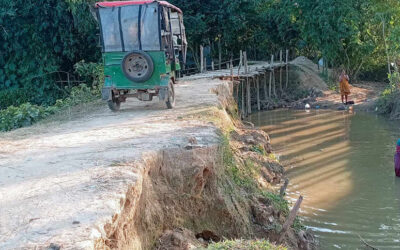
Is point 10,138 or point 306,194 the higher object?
point 10,138

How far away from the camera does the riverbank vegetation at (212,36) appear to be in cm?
1995

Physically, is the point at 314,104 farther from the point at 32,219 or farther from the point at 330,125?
the point at 32,219

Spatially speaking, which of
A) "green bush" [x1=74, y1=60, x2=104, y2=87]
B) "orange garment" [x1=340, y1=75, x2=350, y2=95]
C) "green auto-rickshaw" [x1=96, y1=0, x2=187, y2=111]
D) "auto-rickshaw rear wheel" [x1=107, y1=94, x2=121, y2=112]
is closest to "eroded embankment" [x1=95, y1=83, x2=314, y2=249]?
"green auto-rickshaw" [x1=96, y1=0, x2=187, y2=111]

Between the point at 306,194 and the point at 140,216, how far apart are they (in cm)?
597

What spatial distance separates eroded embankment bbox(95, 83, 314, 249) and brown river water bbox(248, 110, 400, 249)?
3.48 feet

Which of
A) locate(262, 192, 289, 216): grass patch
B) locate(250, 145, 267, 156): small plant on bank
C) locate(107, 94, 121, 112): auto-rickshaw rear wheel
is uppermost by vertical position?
locate(107, 94, 121, 112): auto-rickshaw rear wheel

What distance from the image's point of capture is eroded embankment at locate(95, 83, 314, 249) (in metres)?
4.84

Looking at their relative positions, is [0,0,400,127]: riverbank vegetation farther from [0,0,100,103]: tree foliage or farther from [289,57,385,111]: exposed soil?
[289,57,385,111]: exposed soil

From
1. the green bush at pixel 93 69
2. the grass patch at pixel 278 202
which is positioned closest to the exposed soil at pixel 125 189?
the grass patch at pixel 278 202

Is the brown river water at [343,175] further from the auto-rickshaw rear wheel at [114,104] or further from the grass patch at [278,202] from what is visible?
the auto-rickshaw rear wheel at [114,104]

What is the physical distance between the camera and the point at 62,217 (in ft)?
13.1

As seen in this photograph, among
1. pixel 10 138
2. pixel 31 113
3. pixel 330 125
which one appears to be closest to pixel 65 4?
pixel 31 113

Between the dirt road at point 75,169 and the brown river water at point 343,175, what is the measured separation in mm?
2823

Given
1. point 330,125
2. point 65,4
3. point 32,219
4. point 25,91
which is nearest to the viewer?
point 32,219
